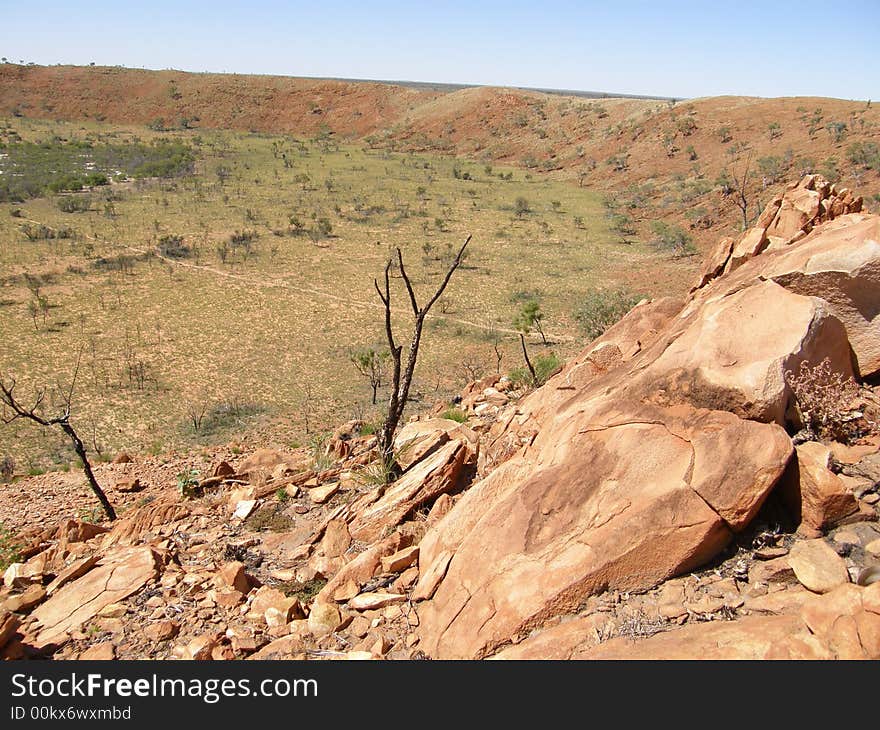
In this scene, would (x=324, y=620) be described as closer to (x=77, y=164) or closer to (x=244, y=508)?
(x=244, y=508)

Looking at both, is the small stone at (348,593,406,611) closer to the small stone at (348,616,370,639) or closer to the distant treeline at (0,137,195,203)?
the small stone at (348,616,370,639)

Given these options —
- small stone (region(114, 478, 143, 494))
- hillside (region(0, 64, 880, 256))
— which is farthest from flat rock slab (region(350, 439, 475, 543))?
hillside (region(0, 64, 880, 256))

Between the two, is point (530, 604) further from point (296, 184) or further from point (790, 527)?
point (296, 184)

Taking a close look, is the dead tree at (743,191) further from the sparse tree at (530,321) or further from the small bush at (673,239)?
the sparse tree at (530,321)

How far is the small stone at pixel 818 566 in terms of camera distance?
14.0 ft

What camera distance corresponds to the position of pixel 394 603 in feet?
19.4

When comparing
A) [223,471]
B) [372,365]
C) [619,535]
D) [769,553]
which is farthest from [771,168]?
[619,535]

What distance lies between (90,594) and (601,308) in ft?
58.9

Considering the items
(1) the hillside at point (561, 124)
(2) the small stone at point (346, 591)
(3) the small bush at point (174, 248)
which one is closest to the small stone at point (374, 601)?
(2) the small stone at point (346, 591)

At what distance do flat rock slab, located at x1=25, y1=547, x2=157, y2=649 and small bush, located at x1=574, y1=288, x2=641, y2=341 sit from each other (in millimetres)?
15269

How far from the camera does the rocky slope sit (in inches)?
179

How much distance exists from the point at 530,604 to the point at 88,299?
78.0 ft

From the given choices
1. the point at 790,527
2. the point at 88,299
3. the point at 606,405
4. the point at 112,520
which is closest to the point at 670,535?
the point at 790,527

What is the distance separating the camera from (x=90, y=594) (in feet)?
23.1
